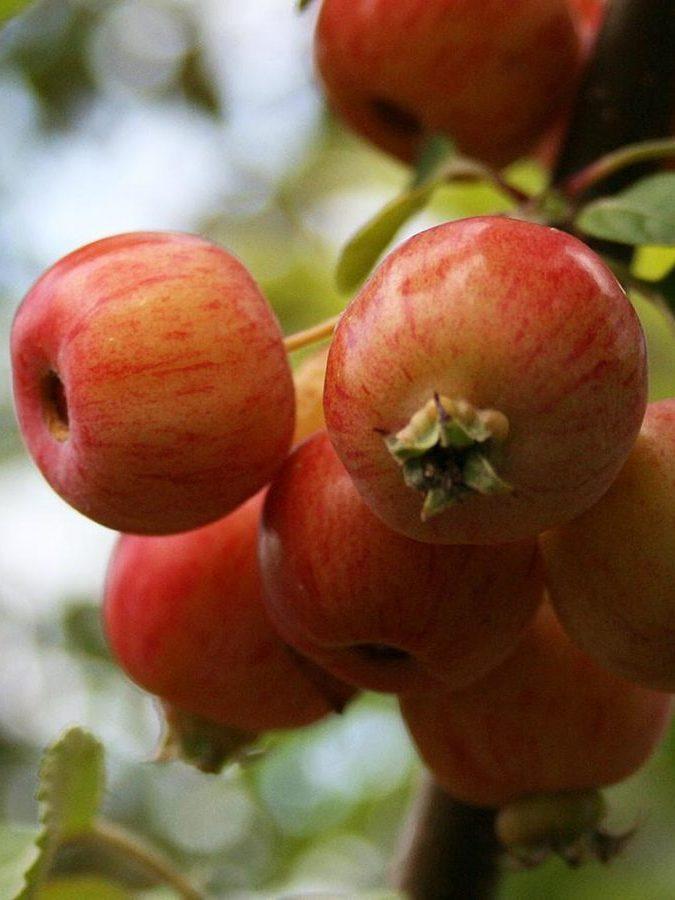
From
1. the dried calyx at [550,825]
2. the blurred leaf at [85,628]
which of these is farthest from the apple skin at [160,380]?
the blurred leaf at [85,628]

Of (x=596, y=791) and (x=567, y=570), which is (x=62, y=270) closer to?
(x=567, y=570)

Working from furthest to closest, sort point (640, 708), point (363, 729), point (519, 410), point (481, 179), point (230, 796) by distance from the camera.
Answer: point (230, 796) < point (363, 729) < point (481, 179) < point (640, 708) < point (519, 410)

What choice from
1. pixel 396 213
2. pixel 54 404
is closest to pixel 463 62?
pixel 396 213

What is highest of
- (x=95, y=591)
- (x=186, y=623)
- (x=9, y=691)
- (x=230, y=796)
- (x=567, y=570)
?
(x=567, y=570)

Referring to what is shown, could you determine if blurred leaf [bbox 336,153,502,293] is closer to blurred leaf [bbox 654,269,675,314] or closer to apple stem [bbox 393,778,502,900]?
blurred leaf [bbox 654,269,675,314]

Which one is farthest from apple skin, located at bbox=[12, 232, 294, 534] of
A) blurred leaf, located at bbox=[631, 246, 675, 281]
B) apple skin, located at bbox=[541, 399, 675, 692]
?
blurred leaf, located at bbox=[631, 246, 675, 281]

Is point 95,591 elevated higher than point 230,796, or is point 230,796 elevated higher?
point 95,591

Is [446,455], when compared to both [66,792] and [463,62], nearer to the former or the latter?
[66,792]

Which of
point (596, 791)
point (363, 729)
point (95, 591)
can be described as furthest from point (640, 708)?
point (95, 591)
